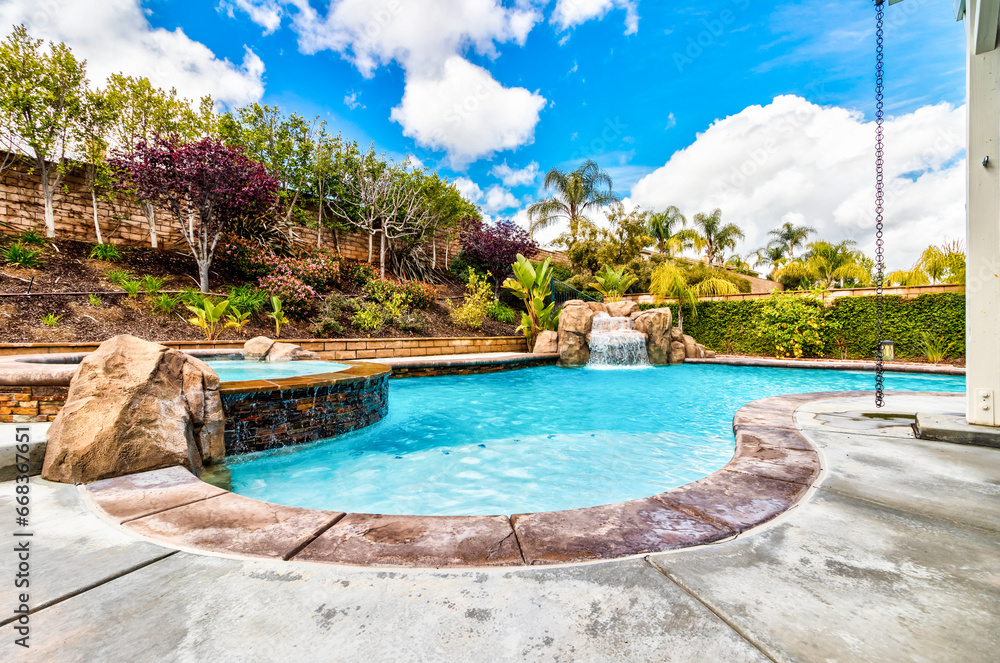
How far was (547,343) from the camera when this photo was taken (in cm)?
1202

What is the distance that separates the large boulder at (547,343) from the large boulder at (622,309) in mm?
2180

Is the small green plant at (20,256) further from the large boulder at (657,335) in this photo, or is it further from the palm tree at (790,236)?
the palm tree at (790,236)

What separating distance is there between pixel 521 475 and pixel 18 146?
45.4ft

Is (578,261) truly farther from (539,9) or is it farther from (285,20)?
(285,20)

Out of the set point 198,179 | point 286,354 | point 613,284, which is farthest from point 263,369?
point 613,284

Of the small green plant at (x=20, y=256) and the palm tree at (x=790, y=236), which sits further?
the palm tree at (x=790, y=236)

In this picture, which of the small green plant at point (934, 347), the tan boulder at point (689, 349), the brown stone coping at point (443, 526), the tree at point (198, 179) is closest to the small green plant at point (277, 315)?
the tree at point (198, 179)

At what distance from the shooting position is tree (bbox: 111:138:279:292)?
29.3ft

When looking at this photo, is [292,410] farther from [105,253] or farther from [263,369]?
[105,253]

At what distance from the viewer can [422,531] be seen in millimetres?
1594

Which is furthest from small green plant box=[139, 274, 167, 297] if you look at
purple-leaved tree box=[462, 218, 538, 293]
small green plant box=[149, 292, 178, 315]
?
purple-leaved tree box=[462, 218, 538, 293]

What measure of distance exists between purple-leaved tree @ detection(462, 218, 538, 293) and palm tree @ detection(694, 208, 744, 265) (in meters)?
18.4

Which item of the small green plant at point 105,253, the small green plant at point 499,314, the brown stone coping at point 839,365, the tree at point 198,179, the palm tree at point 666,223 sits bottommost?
the brown stone coping at point 839,365

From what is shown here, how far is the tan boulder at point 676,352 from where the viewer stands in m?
11.5
